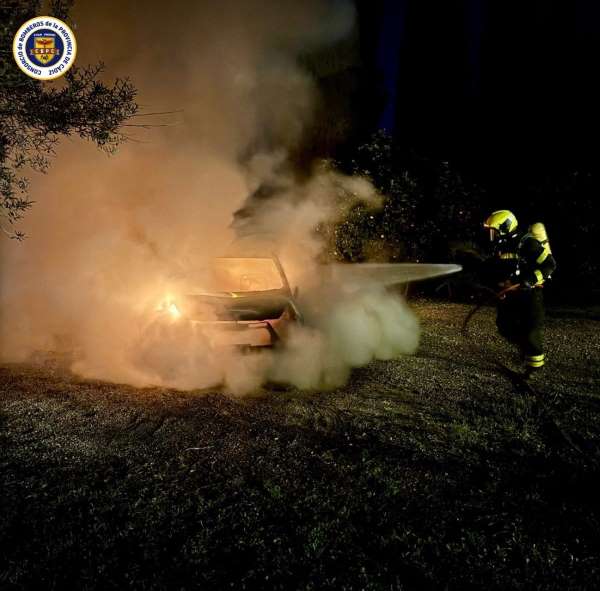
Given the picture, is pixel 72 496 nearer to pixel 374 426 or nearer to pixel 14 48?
pixel 374 426

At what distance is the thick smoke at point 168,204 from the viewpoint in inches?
253

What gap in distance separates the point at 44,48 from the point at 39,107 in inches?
25.8

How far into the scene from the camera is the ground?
2.44 metres

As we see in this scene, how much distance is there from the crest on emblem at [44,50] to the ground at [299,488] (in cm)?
353

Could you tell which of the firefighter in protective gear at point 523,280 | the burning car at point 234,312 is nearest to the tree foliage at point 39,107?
A: the burning car at point 234,312

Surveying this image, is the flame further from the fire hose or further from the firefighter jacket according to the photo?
the firefighter jacket

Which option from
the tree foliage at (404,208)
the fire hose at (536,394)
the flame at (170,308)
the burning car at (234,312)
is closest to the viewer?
the fire hose at (536,394)

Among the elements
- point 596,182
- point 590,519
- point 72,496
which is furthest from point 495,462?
point 596,182

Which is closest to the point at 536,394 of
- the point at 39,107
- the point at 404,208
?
the point at 39,107

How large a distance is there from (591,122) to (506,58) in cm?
296

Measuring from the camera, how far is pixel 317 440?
3961mm

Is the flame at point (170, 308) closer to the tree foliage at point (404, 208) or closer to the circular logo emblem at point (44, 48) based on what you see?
the circular logo emblem at point (44, 48)

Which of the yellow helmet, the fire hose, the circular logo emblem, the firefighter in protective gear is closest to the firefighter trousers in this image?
the firefighter in protective gear

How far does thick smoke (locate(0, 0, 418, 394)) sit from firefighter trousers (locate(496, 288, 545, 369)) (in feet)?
5.63
